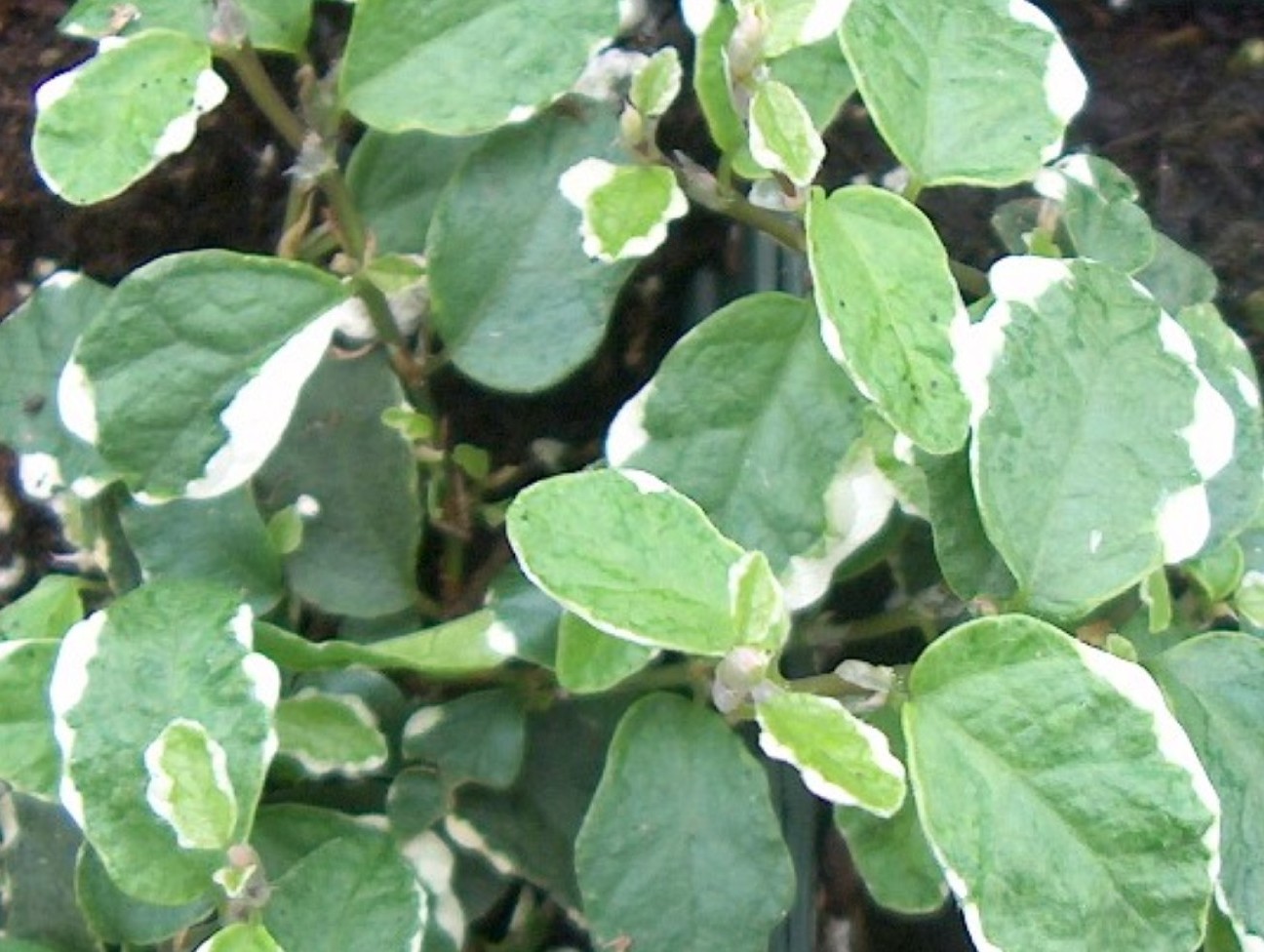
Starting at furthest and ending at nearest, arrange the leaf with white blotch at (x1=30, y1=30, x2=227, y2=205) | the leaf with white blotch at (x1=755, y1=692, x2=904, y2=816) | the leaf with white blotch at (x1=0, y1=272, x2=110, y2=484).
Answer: the leaf with white blotch at (x1=0, y1=272, x2=110, y2=484), the leaf with white blotch at (x1=30, y1=30, x2=227, y2=205), the leaf with white blotch at (x1=755, y1=692, x2=904, y2=816)

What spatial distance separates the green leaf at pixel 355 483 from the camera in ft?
2.88

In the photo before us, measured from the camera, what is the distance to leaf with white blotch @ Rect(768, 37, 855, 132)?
807 millimetres

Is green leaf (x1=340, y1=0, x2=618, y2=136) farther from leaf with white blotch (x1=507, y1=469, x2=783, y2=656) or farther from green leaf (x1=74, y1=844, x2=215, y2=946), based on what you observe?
green leaf (x1=74, y1=844, x2=215, y2=946)

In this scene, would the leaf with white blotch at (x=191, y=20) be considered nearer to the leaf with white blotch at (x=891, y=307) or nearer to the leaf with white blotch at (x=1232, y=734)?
the leaf with white blotch at (x=891, y=307)

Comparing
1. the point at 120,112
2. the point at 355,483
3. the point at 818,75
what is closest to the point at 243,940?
the point at 355,483

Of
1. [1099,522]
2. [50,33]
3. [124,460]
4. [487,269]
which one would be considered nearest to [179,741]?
[124,460]

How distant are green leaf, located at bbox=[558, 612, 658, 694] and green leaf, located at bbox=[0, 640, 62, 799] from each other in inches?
9.9

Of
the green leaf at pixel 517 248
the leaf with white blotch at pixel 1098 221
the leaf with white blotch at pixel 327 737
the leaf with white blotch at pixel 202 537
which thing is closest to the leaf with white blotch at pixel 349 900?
the leaf with white blotch at pixel 327 737

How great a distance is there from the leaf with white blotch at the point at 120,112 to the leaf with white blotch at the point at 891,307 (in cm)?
A: 30

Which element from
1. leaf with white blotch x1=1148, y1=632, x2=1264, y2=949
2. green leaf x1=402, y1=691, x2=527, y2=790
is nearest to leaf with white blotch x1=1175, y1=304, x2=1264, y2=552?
leaf with white blotch x1=1148, y1=632, x2=1264, y2=949

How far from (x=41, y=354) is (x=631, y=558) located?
0.42 metres

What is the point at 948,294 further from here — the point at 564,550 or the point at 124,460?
the point at 124,460

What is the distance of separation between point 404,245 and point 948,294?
0.33 metres

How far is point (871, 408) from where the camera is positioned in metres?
0.76
